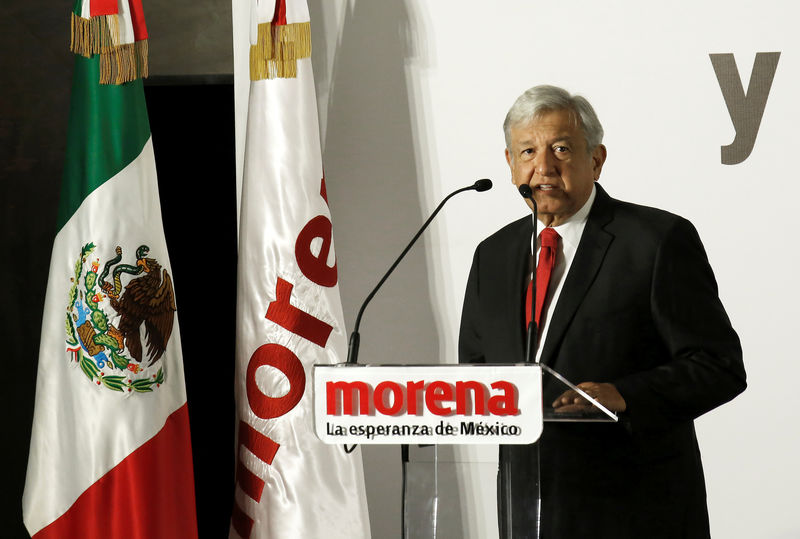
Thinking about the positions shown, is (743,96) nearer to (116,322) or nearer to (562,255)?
(562,255)

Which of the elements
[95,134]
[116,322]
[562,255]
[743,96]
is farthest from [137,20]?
[743,96]

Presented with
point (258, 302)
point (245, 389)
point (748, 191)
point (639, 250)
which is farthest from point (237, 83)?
point (748, 191)

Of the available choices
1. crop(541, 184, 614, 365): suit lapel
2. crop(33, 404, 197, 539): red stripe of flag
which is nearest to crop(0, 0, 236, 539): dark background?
crop(33, 404, 197, 539): red stripe of flag

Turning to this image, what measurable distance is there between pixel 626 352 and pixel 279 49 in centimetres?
137

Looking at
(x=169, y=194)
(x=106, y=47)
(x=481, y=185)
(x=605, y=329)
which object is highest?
(x=106, y=47)

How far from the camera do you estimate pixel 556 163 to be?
268cm

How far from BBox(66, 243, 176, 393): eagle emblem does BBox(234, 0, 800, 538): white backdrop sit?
0.68 m

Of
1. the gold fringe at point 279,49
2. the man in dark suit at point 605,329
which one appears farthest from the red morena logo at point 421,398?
the gold fringe at point 279,49

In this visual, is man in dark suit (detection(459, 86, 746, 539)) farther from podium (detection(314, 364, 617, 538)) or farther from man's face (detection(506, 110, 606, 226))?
podium (detection(314, 364, 617, 538))

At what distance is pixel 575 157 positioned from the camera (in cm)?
272

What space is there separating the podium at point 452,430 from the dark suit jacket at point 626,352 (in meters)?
0.55

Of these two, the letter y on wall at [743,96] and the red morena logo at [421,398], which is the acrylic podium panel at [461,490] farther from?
the letter y on wall at [743,96]

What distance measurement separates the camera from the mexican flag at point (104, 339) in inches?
96.8

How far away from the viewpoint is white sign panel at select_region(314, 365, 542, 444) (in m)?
1.68
